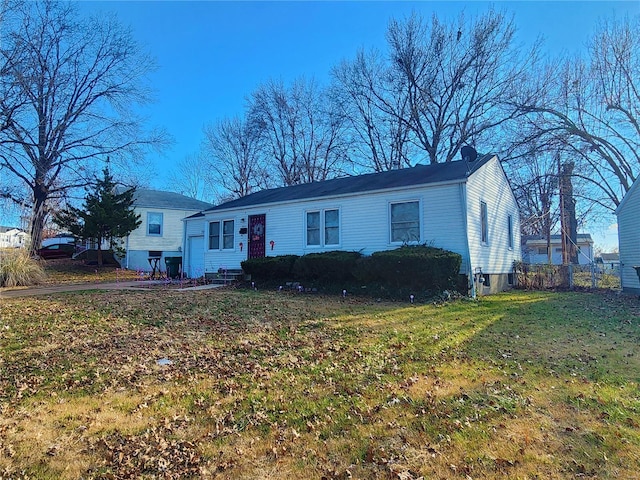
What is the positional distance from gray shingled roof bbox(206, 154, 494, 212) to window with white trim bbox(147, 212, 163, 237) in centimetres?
1030

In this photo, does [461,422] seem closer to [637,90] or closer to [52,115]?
[637,90]

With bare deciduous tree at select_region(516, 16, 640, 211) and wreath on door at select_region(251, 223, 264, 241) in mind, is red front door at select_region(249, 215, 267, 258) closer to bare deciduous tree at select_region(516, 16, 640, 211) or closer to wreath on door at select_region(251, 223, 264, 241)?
wreath on door at select_region(251, 223, 264, 241)

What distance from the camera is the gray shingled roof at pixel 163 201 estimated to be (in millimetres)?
25781

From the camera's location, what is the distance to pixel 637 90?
18.7 meters

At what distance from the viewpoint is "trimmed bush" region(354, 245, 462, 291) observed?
1067 centimetres

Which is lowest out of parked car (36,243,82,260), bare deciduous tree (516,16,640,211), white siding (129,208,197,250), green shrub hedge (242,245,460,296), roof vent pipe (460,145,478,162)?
green shrub hedge (242,245,460,296)

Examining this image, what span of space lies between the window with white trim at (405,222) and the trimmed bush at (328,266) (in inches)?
57.8

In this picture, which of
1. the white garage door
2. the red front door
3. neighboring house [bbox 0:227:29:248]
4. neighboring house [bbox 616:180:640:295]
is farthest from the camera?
the white garage door

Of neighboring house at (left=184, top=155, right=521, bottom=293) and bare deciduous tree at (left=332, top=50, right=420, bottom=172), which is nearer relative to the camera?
neighboring house at (left=184, top=155, right=521, bottom=293)

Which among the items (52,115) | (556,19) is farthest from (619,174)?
(52,115)

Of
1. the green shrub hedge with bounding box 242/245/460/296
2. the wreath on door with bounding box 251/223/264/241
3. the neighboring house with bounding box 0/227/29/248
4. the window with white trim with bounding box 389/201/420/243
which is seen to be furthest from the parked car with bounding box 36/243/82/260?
the window with white trim with bounding box 389/201/420/243

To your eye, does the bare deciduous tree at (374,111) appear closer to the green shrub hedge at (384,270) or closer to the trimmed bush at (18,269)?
the green shrub hedge at (384,270)

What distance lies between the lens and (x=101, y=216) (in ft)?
67.7

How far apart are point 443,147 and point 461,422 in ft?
82.3
